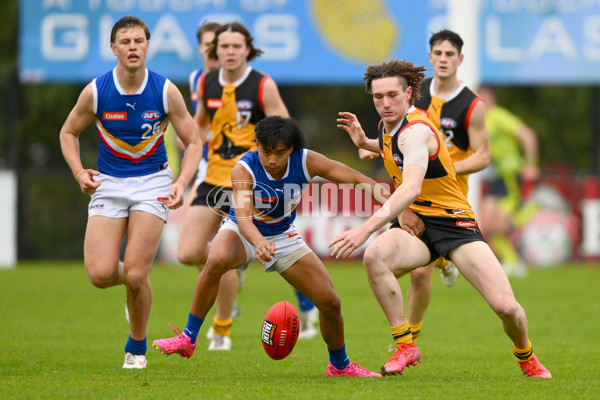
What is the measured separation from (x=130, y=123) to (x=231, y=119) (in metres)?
1.80

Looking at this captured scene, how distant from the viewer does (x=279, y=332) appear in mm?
6266

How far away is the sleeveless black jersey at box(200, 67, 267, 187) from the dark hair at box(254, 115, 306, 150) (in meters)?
2.18

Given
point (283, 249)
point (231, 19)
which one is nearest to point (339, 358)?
point (283, 249)

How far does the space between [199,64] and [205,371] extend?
10.5 metres

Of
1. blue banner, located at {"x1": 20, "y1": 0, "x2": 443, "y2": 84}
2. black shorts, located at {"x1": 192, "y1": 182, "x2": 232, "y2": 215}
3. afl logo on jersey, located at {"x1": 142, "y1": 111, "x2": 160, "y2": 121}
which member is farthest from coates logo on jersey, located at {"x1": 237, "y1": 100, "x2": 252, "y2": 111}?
blue banner, located at {"x1": 20, "y1": 0, "x2": 443, "y2": 84}

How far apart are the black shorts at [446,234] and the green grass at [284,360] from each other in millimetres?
881

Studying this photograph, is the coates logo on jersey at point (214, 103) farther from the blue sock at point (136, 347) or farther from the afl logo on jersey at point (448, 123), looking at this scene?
the blue sock at point (136, 347)

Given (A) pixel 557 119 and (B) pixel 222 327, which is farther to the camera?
(A) pixel 557 119

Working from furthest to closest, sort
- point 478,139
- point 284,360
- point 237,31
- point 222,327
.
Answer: point 237,31
point 222,327
point 478,139
point 284,360

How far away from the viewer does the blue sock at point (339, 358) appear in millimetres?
6332

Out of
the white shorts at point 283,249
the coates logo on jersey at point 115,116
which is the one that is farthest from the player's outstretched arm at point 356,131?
the coates logo on jersey at point 115,116

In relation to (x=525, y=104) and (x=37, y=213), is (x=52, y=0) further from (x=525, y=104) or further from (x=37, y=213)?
(x=525, y=104)

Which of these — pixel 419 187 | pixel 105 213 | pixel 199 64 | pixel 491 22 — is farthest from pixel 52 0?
pixel 419 187

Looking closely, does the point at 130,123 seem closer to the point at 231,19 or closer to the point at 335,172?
the point at 335,172
